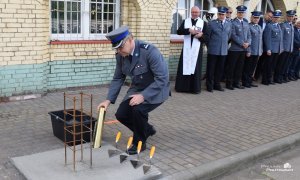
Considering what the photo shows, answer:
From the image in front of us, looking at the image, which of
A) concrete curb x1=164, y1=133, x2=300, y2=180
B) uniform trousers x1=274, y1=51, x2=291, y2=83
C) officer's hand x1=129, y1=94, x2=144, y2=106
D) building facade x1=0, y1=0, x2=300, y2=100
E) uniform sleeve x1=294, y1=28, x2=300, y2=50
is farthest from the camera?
uniform sleeve x1=294, y1=28, x2=300, y2=50

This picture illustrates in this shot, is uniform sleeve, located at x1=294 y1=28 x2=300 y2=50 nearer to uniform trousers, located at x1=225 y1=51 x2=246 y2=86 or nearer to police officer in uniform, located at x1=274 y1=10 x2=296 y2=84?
police officer in uniform, located at x1=274 y1=10 x2=296 y2=84

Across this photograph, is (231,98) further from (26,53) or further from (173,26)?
(26,53)

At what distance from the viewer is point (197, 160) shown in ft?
15.3

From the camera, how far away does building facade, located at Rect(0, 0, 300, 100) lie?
683cm

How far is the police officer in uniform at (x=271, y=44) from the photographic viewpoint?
34.2 feet

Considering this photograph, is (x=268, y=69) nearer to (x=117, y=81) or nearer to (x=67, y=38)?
(x=67, y=38)

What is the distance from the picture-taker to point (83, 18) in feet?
26.6

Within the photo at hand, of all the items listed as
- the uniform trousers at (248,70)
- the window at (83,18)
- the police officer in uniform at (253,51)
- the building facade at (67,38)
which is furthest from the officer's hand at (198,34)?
the uniform trousers at (248,70)

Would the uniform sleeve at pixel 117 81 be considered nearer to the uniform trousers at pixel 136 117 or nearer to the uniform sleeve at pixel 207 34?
the uniform trousers at pixel 136 117

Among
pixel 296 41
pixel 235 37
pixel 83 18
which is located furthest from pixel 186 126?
pixel 296 41

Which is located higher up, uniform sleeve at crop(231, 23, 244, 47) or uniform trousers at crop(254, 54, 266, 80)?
uniform sleeve at crop(231, 23, 244, 47)

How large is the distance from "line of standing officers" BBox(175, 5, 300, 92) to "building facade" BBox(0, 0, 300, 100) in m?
1.14

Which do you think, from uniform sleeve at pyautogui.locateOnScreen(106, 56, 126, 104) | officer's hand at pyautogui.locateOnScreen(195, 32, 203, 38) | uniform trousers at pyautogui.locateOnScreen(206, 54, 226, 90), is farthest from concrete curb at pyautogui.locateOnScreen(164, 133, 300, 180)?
uniform trousers at pyautogui.locateOnScreen(206, 54, 226, 90)

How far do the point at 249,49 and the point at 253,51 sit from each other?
223 mm
